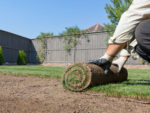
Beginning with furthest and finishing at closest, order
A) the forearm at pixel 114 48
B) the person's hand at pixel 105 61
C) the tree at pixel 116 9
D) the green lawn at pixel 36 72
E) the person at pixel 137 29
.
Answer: the tree at pixel 116 9, the green lawn at pixel 36 72, the person's hand at pixel 105 61, the forearm at pixel 114 48, the person at pixel 137 29

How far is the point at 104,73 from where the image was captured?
2.14 m

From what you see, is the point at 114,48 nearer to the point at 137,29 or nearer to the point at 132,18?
the point at 132,18

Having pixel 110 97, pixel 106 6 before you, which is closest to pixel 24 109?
pixel 110 97

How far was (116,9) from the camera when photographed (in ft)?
41.5

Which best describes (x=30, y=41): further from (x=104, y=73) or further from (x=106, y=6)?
(x=104, y=73)

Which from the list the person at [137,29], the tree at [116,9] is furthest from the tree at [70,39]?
the person at [137,29]

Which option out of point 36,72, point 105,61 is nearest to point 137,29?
point 105,61

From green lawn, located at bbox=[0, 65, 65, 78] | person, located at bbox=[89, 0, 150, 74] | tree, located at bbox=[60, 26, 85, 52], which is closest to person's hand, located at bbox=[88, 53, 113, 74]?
person, located at bbox=[89, 0, 150, 74]

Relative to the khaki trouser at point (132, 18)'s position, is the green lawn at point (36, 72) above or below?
below

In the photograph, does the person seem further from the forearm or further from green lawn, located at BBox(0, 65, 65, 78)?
green lawn, located at BBox(0, 65, 65, 78)

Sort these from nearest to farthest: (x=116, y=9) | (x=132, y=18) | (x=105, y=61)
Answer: (x=132, y=18) → (x=105, y=61) → (x=116, y=9)

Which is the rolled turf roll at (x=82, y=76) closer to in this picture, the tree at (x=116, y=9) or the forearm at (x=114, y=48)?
the forearm at (x=114, y=48)

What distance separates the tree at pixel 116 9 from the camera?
12289 mm

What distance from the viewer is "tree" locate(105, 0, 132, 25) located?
1229cm
